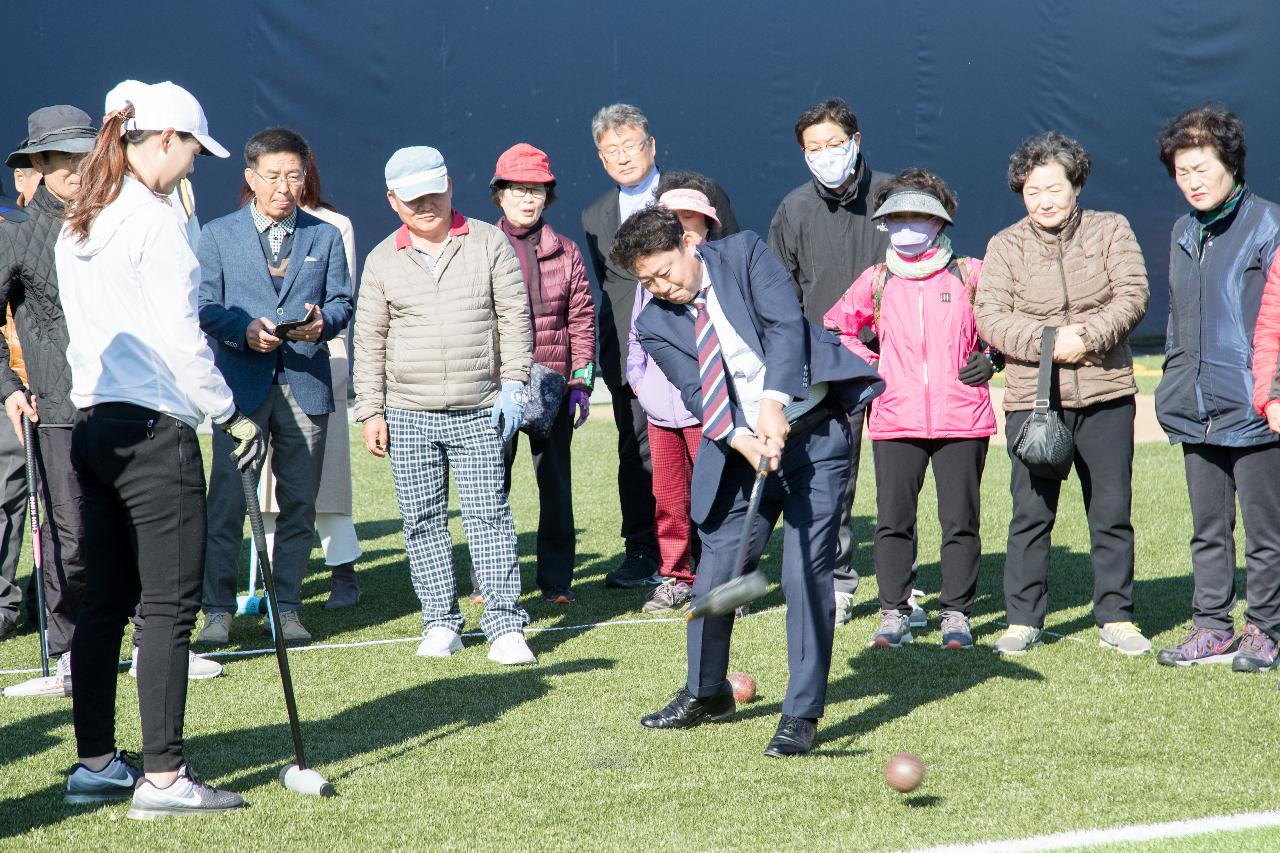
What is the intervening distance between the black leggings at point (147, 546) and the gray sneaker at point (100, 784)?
209mm

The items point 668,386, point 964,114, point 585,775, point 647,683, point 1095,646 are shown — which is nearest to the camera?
point 585,775

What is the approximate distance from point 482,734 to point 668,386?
215 centimetres

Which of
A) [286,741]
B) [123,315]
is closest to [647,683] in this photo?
[286,741]

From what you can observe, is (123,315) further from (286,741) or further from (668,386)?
(668,386)

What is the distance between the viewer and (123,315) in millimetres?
3609

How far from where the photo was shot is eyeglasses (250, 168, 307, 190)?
5.62m

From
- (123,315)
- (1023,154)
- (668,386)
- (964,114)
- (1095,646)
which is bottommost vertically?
(1095,646)

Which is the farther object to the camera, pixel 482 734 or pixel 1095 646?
pixel 1095 646

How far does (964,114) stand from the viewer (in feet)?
51.2

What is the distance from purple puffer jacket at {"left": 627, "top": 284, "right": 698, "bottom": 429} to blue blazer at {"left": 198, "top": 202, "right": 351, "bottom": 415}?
4.24 ft

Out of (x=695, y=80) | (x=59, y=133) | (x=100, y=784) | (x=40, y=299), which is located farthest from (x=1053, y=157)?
(x=695, y=80)

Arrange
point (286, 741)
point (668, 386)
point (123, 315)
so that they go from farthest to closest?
point (668, 386) → point (286, 741) → point (123, 315)

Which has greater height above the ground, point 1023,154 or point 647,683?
point 1023,154

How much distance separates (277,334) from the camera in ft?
17.9
